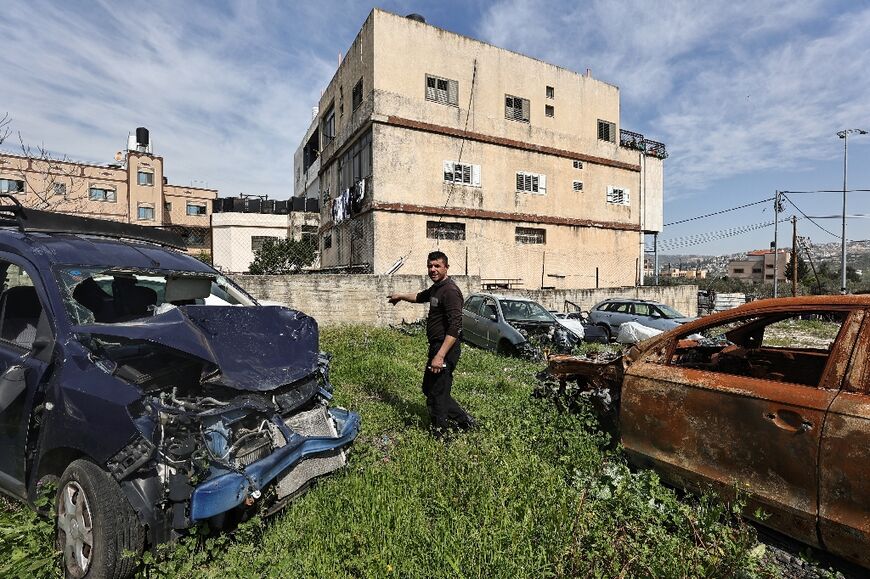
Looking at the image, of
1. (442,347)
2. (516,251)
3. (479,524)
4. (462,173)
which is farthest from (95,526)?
(516,251)

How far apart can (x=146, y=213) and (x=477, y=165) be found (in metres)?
30.6

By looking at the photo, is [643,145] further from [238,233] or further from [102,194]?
[102,194]

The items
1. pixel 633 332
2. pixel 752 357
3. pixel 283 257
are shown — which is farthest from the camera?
pixel 283 257

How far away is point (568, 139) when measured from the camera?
2358 centimetres

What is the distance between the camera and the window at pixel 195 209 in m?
41.3

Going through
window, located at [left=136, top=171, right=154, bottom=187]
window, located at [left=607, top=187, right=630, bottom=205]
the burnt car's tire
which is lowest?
the burnt car's tire

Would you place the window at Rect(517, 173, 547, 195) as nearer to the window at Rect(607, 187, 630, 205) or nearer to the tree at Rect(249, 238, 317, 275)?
the window at Rect(607, 187, 630, 205)

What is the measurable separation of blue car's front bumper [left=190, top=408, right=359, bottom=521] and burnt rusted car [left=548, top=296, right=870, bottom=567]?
2.37 m

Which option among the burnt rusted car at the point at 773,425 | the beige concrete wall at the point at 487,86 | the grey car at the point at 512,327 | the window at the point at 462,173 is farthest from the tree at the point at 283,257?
the burnt rusted car at the point at 773,425

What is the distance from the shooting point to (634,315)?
14.2 metres

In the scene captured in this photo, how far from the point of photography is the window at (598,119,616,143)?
24.8m

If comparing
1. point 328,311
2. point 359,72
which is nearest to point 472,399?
point 328,311

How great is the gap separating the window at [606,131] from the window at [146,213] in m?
34.6

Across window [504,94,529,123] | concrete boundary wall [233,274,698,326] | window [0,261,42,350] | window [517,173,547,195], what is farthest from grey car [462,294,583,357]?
window [504,94,529,123]
